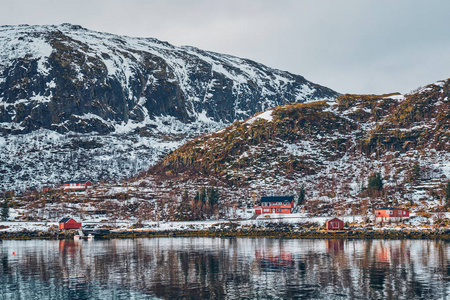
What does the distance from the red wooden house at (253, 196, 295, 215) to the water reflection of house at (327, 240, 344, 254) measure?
162 feet

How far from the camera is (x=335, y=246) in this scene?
9194 centimetres

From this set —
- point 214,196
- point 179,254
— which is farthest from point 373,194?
point 179,254

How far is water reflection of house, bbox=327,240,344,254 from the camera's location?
273ft

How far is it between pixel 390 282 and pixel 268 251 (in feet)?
108

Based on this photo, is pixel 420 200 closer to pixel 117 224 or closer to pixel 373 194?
pixel 373 194

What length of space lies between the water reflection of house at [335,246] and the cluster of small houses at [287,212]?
19.0 m

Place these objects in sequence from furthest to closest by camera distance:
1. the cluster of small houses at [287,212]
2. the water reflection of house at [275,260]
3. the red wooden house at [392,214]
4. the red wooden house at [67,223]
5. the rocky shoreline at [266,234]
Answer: the red wooden house at [67,223] < the red wooden house at [392,214] < the cluster of small houses at [287,212] < the rocky shoreline at [266,234] < the water reflection of house at [275,260]

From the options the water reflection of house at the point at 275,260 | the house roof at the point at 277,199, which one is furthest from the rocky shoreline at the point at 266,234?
the water reflection of house at the point at 275,260

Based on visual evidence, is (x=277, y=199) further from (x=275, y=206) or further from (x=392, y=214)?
(x=392, y=214)

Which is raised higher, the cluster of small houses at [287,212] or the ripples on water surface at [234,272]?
the cluster of small houses at [287,212]

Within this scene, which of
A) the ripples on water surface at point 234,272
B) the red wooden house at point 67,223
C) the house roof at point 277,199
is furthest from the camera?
the house roof at point 277,199

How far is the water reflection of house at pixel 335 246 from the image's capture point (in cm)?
8331

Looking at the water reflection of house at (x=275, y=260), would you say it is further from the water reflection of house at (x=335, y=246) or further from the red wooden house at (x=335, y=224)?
the red wooden house at (x=335, y=224)

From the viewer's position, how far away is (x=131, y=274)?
62.3 m
